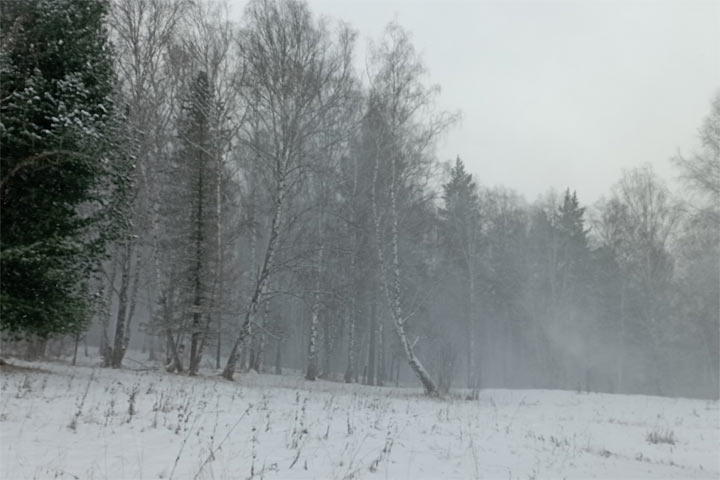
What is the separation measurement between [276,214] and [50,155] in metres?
7.48

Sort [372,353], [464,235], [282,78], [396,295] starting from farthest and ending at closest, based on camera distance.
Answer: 1. [464,235]
2. [372,353]
3. [396,295]
4. [282,78]

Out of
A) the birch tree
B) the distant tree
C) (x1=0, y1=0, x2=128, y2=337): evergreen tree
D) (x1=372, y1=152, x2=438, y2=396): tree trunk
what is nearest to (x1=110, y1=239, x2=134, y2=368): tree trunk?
the birch tree

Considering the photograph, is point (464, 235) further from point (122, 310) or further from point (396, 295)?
point (122, 310)

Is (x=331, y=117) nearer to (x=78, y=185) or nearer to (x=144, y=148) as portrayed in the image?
(x=144, y=148)

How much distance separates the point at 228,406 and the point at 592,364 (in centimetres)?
4079

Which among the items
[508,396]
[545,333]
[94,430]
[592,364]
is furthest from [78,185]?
[592,364]

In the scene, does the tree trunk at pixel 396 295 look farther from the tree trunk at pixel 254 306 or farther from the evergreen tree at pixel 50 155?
the evergreen tree at pixel 50 155

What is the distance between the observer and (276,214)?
55.6 feet

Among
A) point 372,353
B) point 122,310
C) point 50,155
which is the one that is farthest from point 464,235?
point 50,155

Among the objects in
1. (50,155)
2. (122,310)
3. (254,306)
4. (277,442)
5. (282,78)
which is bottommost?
(277,442)

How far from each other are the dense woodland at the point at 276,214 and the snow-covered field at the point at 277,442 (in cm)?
437

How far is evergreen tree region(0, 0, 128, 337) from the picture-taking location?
33.9 ft

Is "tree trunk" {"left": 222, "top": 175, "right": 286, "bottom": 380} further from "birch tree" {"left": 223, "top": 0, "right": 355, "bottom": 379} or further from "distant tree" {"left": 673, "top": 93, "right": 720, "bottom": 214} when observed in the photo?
"distant tree" {"left": 673, "top": 93, "right": 720, "bottom": 214}

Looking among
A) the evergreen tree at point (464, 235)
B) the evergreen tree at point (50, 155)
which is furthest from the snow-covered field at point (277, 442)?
the evergreen tree at point (464, 235)
